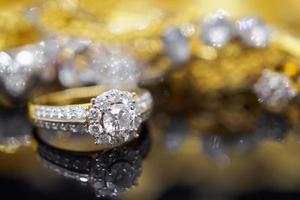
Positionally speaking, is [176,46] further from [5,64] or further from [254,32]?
[5,64]

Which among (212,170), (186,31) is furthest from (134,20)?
(212,170)

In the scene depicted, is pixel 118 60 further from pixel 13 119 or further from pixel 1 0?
pixel 1 0

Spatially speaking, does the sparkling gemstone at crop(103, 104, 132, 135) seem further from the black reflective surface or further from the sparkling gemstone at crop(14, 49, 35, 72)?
the sparkling gemstone at crop(14, 49, 35, 72)

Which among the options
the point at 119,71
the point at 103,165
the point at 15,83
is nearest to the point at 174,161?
the point at 103,165

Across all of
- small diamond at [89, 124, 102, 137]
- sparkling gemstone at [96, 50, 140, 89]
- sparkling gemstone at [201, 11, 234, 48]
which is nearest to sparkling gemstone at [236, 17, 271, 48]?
sparkling gemstone at [201, 11, 234, 48]

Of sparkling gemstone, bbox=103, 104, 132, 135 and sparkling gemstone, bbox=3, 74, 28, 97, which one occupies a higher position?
sparkling gemstone, bbox=3, 74, 28, 97

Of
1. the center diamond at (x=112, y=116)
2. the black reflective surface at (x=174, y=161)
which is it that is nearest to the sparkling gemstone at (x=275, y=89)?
the black reflective surface at (x=174, y=161)
